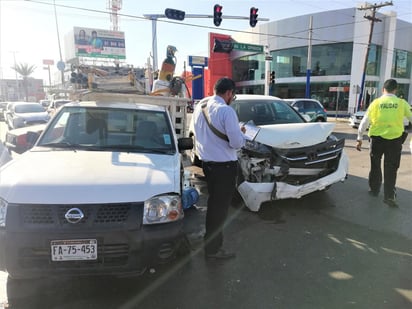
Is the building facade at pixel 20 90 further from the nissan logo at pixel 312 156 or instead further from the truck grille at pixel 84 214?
the truck grille at pixel 84 214

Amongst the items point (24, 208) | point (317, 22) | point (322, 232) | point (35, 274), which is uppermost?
point (317, 22)

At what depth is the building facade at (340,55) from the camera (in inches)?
1151

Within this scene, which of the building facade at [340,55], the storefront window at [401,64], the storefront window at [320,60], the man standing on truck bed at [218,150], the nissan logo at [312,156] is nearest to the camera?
the man standing on truck bed at [218,150]

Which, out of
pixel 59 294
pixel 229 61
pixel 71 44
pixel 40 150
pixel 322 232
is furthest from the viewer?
pixel 71 44

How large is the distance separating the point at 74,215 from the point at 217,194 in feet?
4.90

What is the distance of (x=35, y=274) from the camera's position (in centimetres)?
249

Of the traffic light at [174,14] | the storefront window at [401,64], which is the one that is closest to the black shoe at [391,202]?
the traffic light at [174,14]

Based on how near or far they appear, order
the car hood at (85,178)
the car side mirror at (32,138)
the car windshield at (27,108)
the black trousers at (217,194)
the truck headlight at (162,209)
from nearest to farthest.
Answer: the car hood at (85,178) → the truck headlight at (162,209) → the black trousers at (217,194) → the car side mirror at (32,138) → the car windshield at (27,108)

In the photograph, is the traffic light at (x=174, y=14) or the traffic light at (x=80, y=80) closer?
the traffic light at (x=80, y=80)

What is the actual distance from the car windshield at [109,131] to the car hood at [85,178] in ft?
0.85

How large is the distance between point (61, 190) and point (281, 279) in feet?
7.11

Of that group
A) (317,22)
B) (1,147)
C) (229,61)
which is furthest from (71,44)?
(1,147)

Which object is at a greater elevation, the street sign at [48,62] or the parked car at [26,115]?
the street sign at [48,62]

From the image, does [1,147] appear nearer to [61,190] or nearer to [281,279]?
[61,190]
